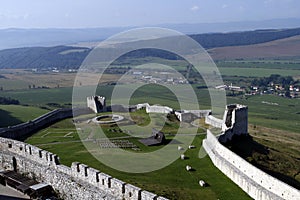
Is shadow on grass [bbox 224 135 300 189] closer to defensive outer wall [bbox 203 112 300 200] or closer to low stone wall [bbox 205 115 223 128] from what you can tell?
low stone wall [bbox 205 115 223 128]

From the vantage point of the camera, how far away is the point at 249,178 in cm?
2280

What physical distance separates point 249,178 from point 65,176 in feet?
35.0

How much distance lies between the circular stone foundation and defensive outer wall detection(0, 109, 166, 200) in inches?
456

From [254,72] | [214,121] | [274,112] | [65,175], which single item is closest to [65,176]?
[65,175]

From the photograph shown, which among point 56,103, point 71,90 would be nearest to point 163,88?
point 71,90

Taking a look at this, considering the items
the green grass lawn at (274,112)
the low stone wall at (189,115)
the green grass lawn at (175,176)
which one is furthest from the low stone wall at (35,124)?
the green grass lawn at (274,112)

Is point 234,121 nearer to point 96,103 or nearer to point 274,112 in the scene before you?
point 96,103

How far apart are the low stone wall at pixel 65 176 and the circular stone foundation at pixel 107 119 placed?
38.2ft

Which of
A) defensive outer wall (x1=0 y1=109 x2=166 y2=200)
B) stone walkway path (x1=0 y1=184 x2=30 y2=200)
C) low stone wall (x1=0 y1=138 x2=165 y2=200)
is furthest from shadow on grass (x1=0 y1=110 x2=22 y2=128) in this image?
stone walkway path (x1=0 y1=184 x2=30 y2=200)

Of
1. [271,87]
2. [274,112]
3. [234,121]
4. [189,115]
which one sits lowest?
[274,112]

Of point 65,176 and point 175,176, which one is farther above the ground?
point 65,176

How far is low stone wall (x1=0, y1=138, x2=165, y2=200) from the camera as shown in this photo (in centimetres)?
1934

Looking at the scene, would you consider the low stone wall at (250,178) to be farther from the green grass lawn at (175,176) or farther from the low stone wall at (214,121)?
the low stone wall at (214,121)

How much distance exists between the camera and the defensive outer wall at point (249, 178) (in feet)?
65.8
